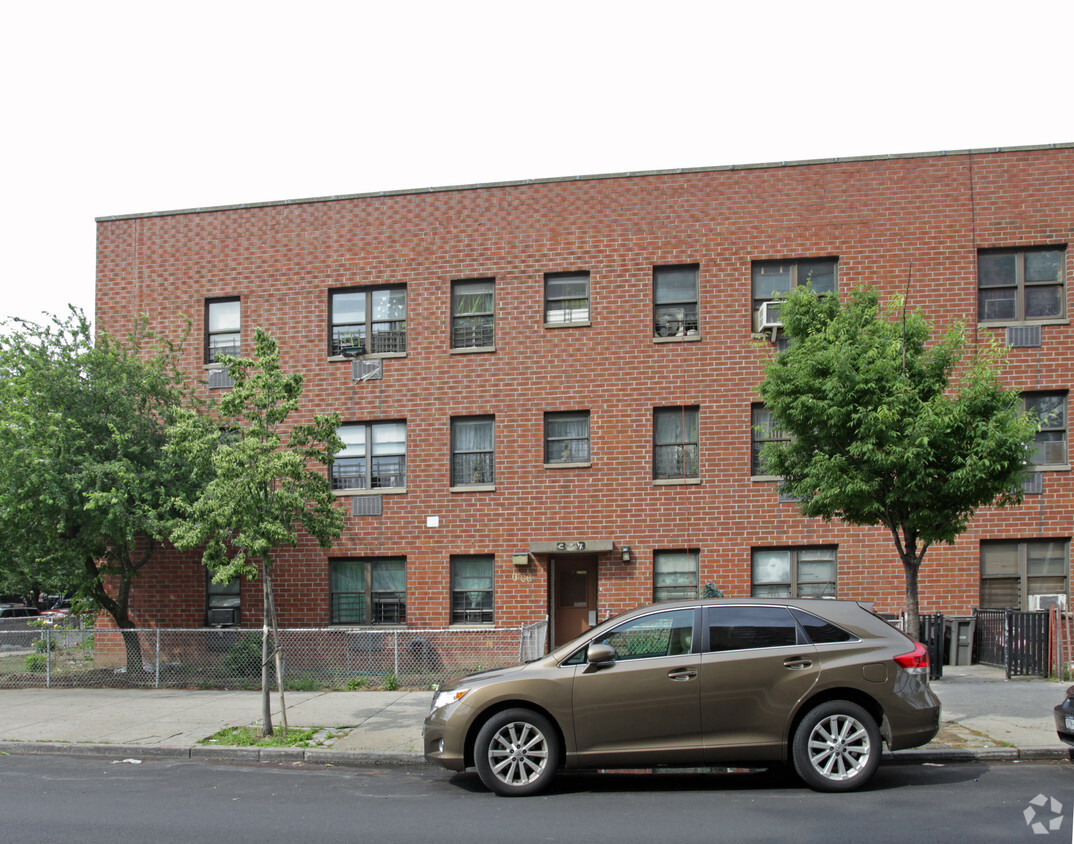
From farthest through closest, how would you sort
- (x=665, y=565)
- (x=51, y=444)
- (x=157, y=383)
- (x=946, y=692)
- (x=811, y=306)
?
(x=665, y=565)
(x=157, y=383)
(x=51, y=444)
(x=946, y=692)
(x=811, y=306)

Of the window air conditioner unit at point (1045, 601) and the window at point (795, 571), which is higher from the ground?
the window at point (795, 571)

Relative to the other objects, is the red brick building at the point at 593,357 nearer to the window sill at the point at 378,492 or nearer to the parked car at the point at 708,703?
the window sill at the point at 378,492

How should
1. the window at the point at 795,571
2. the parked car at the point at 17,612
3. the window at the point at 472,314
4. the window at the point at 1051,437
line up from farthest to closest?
the parked car at the point at 17,612, the window at the point at 472,314, the window at the point at 795,571, the window at the point at 1051,437

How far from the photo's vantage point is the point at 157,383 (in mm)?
17250

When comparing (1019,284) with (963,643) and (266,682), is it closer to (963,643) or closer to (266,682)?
(963,643)

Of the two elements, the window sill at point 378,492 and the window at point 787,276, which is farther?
the window sill at point 378,492

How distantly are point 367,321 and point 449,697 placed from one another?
12096 mm

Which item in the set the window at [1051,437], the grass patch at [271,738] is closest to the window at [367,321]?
the grass patch at [271,738]

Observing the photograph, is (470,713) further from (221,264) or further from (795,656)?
(221,264)

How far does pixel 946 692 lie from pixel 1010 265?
8.72m

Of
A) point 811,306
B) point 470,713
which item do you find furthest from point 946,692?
point 470,713

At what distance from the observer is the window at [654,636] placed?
854 centimetres

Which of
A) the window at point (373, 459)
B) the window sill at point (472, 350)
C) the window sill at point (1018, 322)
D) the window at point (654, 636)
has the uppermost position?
the window sill at point (1018, 322)

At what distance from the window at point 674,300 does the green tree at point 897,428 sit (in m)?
6.89
